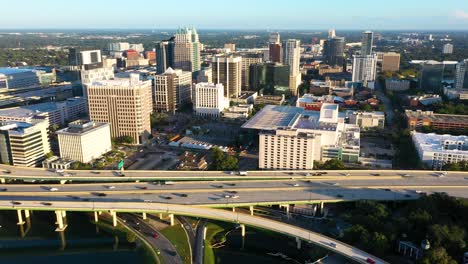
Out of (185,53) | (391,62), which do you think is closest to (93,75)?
(185,53)

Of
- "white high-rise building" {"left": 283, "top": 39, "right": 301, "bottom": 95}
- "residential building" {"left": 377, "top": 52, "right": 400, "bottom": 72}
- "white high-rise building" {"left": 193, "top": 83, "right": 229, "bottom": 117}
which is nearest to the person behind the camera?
"white high-rise building" {"left": 193, "top": 83, "right": 229, "bottom": 117}

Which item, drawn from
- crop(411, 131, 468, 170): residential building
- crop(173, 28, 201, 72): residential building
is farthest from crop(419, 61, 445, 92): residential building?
crop(173, 28, 201, 72): residential building

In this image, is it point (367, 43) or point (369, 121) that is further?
point (367, 43)

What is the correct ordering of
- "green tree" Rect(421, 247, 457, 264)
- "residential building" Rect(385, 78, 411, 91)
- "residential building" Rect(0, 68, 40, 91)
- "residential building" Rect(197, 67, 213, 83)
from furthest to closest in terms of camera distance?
"residential building" Rect(385, 78, 411, 91)
"residential building" Rect(0, 68, 40, 91)
"residential building" Rect(197, 67, 213, 83)
"green tree" Rect(421, 247, 457, 264)

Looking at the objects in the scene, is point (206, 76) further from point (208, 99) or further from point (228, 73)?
point (208, 99)

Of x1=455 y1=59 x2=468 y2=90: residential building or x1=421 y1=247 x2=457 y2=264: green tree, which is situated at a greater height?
x1=455 y1=59 x2=468 y2=90: residential building

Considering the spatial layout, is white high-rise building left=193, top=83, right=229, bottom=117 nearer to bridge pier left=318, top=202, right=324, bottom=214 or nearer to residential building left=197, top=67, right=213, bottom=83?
residential building left=197, top=67, right=213, bottom=83
